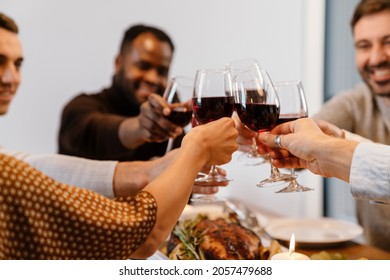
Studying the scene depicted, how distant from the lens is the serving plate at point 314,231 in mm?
1495

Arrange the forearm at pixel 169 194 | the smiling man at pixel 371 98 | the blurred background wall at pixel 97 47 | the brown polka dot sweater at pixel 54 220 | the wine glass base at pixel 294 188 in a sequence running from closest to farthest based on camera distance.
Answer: the brown polka dot sweater at pixel 54 220 < the forearm at pixel 169 194 < the wine glass base at pixel 294 188 < the smiling man at pixel 371 98 < the blurred background wall at pixel 97 47

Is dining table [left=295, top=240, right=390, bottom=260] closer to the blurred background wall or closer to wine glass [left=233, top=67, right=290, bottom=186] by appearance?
wine glass [left=233, top=67, right=290, bottom=186]

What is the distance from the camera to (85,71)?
3.83m

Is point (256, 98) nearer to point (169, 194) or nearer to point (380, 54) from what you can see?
point (169, 194)

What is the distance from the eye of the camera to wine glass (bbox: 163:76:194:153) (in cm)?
136

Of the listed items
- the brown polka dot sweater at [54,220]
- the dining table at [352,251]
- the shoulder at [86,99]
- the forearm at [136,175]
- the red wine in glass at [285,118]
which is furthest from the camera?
the shoulder at [86,99]

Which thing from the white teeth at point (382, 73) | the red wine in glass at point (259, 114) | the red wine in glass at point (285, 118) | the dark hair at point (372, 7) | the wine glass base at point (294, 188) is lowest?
the wine glass base at point (294, 188)

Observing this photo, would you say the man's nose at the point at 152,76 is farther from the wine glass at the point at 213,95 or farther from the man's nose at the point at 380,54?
the wine glass at the point at 213,95

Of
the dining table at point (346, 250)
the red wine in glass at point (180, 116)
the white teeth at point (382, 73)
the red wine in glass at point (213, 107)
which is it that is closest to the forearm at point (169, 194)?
the red wine in glass at point (213, 107)

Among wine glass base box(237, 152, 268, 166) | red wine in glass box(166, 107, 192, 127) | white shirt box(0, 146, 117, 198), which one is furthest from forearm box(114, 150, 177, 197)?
wine glass base box(237, 152, 268, 166)

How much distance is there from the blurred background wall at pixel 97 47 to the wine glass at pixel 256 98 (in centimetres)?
248

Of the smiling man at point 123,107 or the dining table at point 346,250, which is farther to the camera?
the smiling man at point 123,107

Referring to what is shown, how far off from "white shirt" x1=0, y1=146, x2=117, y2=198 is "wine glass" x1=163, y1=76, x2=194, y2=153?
0.76ft

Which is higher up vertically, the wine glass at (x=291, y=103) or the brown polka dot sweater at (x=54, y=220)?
the wine glass at (x=291, y=103)
